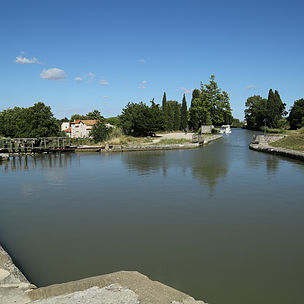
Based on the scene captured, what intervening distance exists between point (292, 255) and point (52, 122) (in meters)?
35.0

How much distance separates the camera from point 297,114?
6019 centimetres

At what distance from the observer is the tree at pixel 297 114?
59.2m

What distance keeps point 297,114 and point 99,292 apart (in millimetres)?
64957

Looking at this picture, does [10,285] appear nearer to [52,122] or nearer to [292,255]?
[292,255]

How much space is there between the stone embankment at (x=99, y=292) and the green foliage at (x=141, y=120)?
3853cm

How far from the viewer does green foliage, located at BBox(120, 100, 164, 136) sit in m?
42.7

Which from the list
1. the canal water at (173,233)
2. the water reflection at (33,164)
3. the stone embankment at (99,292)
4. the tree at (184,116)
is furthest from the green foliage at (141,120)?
the stone embankment at (99,292)

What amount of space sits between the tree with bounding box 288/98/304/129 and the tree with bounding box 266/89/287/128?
11.8ft

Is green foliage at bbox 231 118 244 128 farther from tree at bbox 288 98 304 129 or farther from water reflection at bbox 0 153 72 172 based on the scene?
water reflection at bbox 0 153 72 172

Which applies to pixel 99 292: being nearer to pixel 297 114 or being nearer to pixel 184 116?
pixel 184 116

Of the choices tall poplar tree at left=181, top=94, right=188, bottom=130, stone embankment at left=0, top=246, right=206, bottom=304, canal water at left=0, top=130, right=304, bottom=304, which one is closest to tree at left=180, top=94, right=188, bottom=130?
tall poplar tree at left=181, top=94, right=188, bottom=130

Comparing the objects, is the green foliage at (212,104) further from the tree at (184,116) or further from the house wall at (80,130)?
the house wall at (80,130)

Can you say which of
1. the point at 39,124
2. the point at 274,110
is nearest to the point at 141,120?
the point at 39,124

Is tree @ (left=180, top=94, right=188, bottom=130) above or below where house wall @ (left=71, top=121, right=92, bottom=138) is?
above
